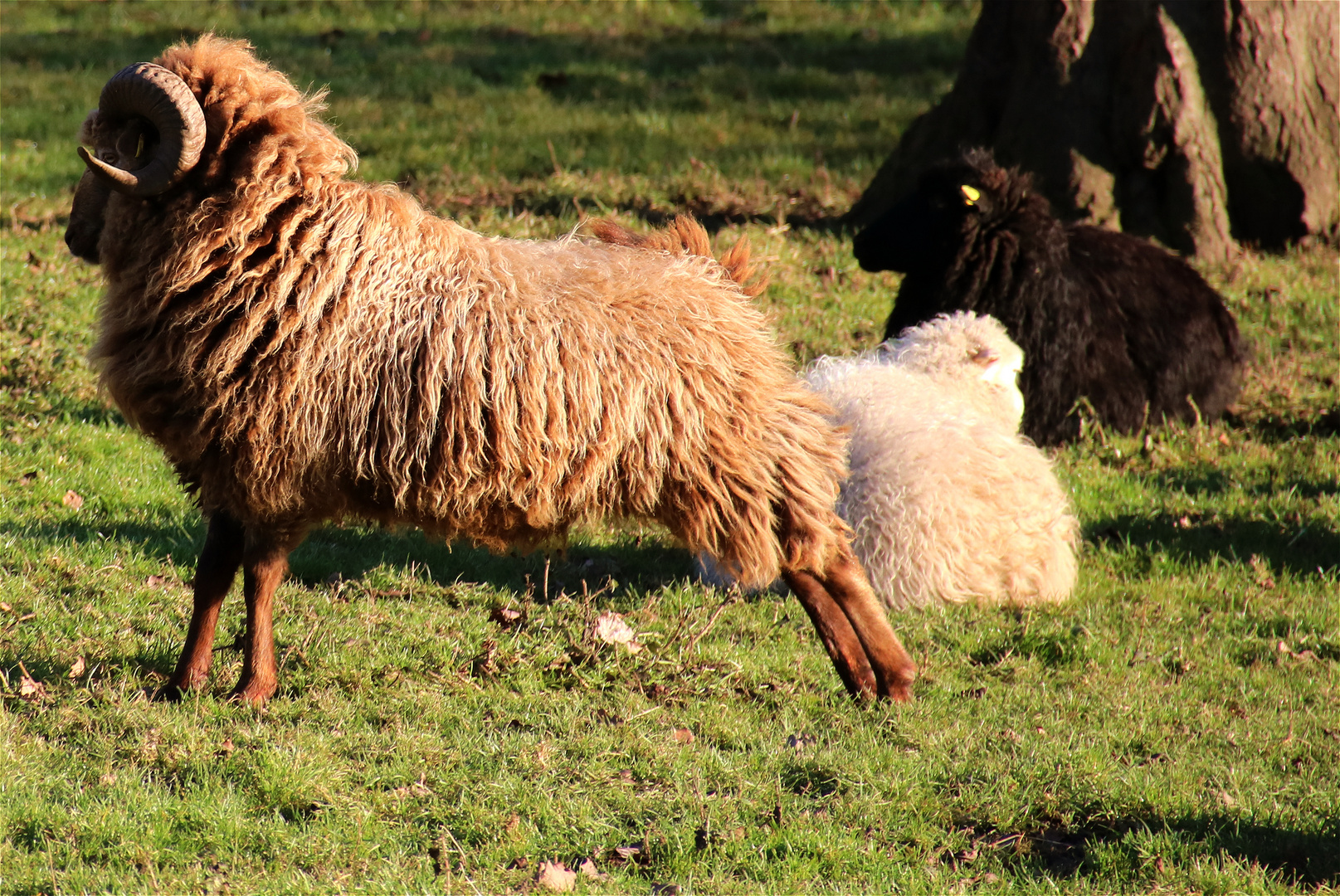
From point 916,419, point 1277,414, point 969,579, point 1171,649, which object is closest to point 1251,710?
point 1171,649

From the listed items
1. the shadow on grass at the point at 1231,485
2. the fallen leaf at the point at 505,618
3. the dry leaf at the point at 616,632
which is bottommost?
the fallen leaf at the point at 505,618

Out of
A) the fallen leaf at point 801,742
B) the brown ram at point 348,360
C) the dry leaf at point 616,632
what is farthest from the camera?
the dry leaf at point 616,632

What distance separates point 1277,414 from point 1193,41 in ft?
12.7

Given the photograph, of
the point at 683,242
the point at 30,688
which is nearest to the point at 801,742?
the point at 683,242

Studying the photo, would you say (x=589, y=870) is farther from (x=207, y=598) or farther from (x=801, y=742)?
(x=207, y=598)

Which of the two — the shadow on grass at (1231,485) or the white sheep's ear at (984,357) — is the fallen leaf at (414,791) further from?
the shadow on grass at (1231,485)

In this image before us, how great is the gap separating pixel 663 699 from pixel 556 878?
1.42m

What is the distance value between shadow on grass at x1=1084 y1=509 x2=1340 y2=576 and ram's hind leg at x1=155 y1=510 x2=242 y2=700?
15.6 feet

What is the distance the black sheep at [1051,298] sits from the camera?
8055mm

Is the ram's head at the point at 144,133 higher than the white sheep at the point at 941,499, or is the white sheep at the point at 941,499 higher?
the ram's head at the point at 144,133

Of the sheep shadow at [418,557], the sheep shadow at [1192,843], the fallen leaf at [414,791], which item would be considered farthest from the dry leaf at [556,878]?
the sheep shadow at [418,557]

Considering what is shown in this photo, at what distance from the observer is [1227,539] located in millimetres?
7168

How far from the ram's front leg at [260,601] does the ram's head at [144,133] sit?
1293mm

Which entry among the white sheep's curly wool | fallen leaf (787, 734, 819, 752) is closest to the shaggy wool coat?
fallen leaf (787, 734, 819, 752)
